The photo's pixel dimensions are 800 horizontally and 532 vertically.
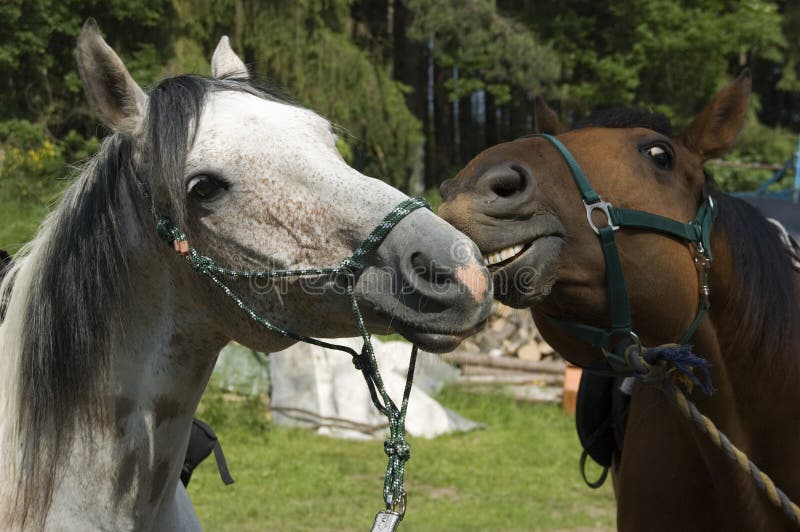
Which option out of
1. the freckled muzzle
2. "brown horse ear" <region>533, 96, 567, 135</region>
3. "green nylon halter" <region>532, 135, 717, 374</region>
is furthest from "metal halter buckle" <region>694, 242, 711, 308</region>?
the freckled muzzle

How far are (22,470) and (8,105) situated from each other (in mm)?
12742

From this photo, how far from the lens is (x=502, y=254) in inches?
93.1

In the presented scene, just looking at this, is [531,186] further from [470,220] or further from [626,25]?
[626,25]

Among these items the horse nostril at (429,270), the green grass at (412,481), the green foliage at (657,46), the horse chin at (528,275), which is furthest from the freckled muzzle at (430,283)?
the green foliage at (657,46)

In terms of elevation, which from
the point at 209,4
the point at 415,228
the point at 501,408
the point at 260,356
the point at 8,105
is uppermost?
the point at 415,228

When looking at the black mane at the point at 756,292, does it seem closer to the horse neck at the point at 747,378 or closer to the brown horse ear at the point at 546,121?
the horse neck at the point at 747,378

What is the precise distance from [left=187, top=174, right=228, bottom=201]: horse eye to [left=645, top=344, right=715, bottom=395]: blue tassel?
127cm

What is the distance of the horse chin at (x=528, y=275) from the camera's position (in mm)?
2334

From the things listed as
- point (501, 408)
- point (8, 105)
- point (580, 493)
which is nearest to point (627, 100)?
point (501, 408)

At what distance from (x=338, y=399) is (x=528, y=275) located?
6850 millimetres

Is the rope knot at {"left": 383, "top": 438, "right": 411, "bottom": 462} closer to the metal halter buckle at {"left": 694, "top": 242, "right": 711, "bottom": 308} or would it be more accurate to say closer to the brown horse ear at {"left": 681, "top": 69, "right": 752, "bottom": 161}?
the metal halter buckle at {"left": 694, "top": 242, "right": 711, "bottom": 308}

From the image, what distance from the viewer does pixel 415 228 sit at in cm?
183

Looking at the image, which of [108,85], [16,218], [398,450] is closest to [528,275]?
[398,450]

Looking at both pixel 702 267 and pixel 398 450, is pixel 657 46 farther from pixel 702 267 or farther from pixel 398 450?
pixel 398 450
